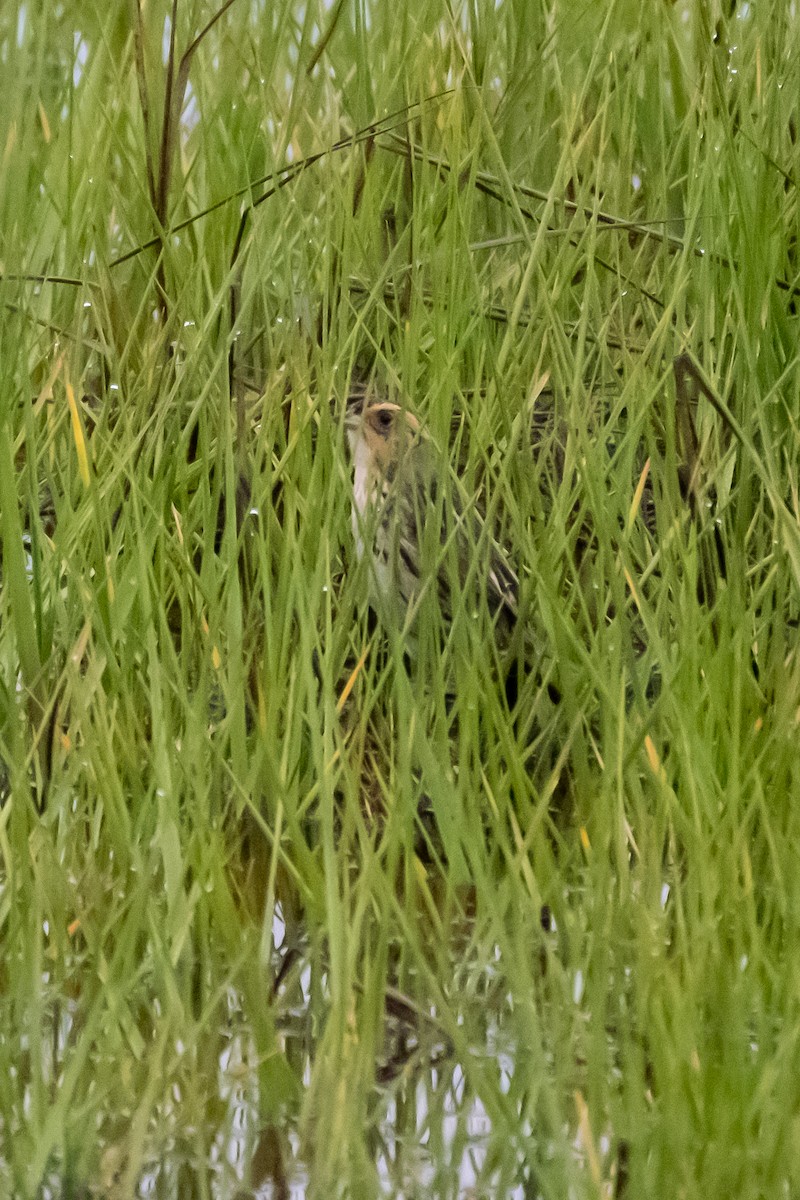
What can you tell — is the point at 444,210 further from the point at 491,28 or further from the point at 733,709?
the point at 733,709

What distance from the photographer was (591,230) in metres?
2.62

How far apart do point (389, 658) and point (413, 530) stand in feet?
2.05

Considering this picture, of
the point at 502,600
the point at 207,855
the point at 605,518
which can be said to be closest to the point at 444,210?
the point at 502,600

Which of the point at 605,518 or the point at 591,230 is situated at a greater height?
the point at 591,230

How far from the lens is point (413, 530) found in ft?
10.4

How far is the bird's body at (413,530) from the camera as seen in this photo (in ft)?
7.58

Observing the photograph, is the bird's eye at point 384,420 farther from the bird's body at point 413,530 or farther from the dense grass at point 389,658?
the dense grass at point 389,658

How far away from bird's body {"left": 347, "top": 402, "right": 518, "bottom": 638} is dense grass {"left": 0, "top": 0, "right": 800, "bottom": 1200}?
7cm

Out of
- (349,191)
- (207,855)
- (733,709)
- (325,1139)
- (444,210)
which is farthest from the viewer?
(444,210)

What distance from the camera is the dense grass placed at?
5.36 feet

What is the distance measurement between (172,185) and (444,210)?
0.56 metres

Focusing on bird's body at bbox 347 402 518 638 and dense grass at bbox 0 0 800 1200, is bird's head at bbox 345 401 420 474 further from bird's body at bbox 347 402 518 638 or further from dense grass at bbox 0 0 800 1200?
dense grass at bbox 0 0 800 1200

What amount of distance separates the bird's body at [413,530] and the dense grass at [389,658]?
0.07 metres

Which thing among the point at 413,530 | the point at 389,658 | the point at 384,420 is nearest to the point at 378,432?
the point at 384,420
